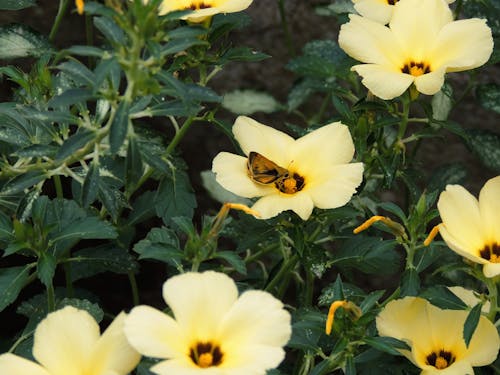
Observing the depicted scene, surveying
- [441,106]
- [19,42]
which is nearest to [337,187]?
[441,106]

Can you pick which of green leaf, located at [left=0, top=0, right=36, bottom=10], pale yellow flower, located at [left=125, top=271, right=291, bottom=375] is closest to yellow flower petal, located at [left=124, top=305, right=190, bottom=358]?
pale yellow flower, located at [left=125, top=271, right=291, bottom=375]

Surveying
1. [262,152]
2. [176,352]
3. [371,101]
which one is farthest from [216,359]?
[371,101]

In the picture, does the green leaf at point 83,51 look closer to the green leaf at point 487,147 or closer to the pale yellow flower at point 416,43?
the pale yellow flower at point 416,43

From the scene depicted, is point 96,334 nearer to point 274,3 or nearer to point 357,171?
point 357,171

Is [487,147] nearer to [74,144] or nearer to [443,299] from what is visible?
[443,299]

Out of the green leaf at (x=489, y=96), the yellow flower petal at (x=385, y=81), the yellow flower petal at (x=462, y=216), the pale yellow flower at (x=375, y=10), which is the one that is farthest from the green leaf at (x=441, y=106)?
the yellow flower petal at (x=462, y=216)
